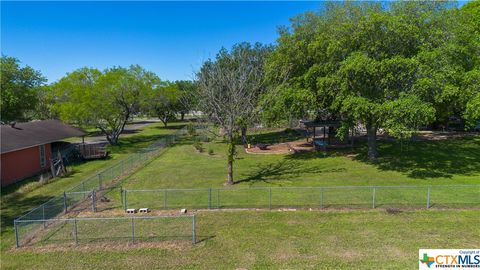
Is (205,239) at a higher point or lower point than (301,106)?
lower

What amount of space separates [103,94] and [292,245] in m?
34.0

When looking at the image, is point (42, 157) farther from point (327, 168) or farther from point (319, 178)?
point (327, 168)

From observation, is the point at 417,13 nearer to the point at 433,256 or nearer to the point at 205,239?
the point at 433,256

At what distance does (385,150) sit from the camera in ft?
111

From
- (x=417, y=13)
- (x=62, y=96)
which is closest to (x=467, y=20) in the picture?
(x=417, y=13)

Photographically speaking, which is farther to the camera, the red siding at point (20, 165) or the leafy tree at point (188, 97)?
the leafy tree at point (188, 97)

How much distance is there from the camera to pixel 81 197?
19.8m

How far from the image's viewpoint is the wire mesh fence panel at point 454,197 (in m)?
17.1

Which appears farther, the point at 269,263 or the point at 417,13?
the point at 417,13

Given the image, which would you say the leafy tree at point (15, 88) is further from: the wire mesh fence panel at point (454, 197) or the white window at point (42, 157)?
the wire mesh fence panel at point (454, 197)

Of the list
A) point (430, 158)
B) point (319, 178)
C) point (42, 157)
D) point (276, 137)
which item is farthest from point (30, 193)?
point (276, 137)

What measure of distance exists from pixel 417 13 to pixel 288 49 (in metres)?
10.5

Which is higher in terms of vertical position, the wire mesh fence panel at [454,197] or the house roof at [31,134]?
the house roof at [31,134]

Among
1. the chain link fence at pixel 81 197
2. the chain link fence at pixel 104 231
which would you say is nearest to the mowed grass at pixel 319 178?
the chain link fence at pixel 81 197
